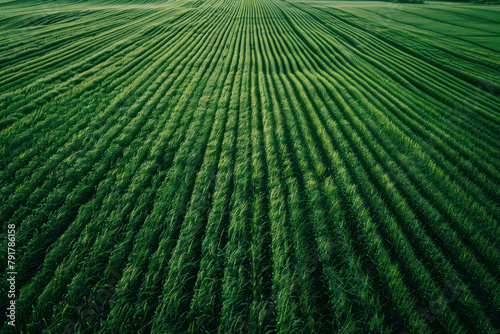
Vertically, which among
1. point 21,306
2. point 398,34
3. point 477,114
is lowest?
point 477,114

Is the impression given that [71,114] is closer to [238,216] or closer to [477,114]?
[238,216]

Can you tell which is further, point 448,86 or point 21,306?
point 448,86

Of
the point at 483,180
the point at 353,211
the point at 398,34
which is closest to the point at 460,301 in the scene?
the point at 353,211

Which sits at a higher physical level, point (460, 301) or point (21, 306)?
point (21, 306)

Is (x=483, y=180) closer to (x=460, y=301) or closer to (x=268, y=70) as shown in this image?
(x=460, y=301)

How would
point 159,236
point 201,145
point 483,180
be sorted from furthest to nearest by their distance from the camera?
1. point 201,145
2. point 483,180
3. point 159,236

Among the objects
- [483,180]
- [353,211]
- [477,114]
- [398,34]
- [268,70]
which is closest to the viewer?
[353,211]
